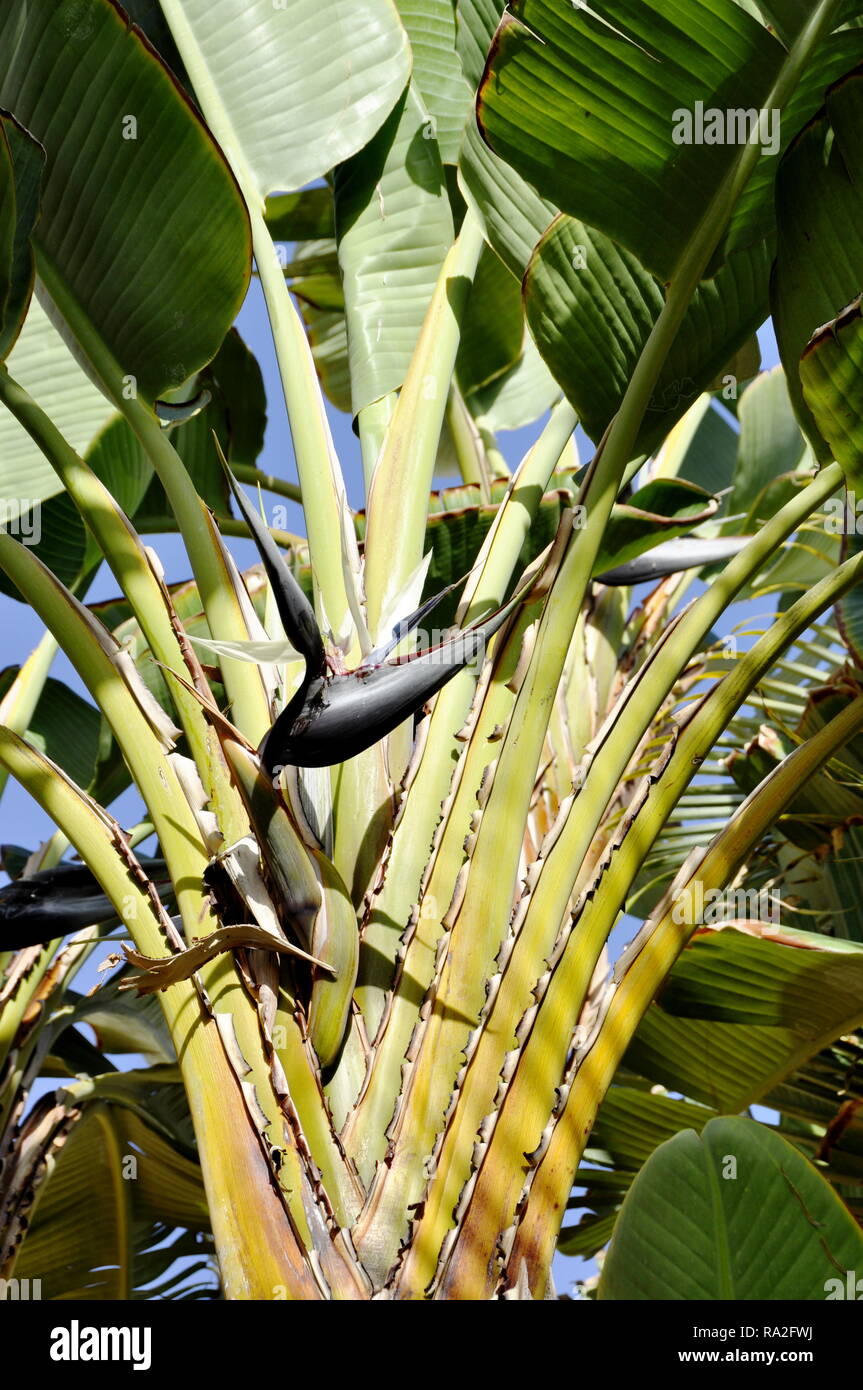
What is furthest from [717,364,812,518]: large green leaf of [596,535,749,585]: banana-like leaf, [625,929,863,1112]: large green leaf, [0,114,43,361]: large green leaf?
[0,114,43,361]: large green leaf

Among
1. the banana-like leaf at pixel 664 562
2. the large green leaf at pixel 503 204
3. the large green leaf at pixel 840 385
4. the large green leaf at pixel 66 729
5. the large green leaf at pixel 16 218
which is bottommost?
the large green leaf at pixel 66 729

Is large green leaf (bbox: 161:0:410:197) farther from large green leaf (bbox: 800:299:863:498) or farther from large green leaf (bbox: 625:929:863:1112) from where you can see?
large green leaf (bbox: 625:929:863:1112)

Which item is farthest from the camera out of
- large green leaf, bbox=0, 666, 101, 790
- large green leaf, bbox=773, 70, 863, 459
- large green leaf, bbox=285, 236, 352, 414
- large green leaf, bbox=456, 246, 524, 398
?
large green leaf, bbox=285, 236, 352, 414

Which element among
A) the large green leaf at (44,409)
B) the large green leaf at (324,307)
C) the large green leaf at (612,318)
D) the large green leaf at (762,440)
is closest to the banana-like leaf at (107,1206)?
the large green leaf at (44,409)

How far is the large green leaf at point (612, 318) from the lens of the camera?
3.83ft

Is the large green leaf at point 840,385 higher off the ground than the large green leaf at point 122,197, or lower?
lower

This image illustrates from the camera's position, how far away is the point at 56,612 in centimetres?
100

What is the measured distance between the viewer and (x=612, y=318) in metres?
1.19

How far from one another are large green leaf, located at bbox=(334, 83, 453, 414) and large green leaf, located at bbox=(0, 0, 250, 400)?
0.38 m

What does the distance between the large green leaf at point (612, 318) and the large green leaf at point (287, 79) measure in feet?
1.18

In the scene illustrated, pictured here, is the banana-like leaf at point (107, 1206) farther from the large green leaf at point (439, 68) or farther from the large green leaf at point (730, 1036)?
the large green leaf at point (439, 68)

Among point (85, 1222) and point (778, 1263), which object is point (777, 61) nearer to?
point (778, 1263)

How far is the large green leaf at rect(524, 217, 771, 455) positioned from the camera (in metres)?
1.17

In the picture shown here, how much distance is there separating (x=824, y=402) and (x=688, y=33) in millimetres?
347
